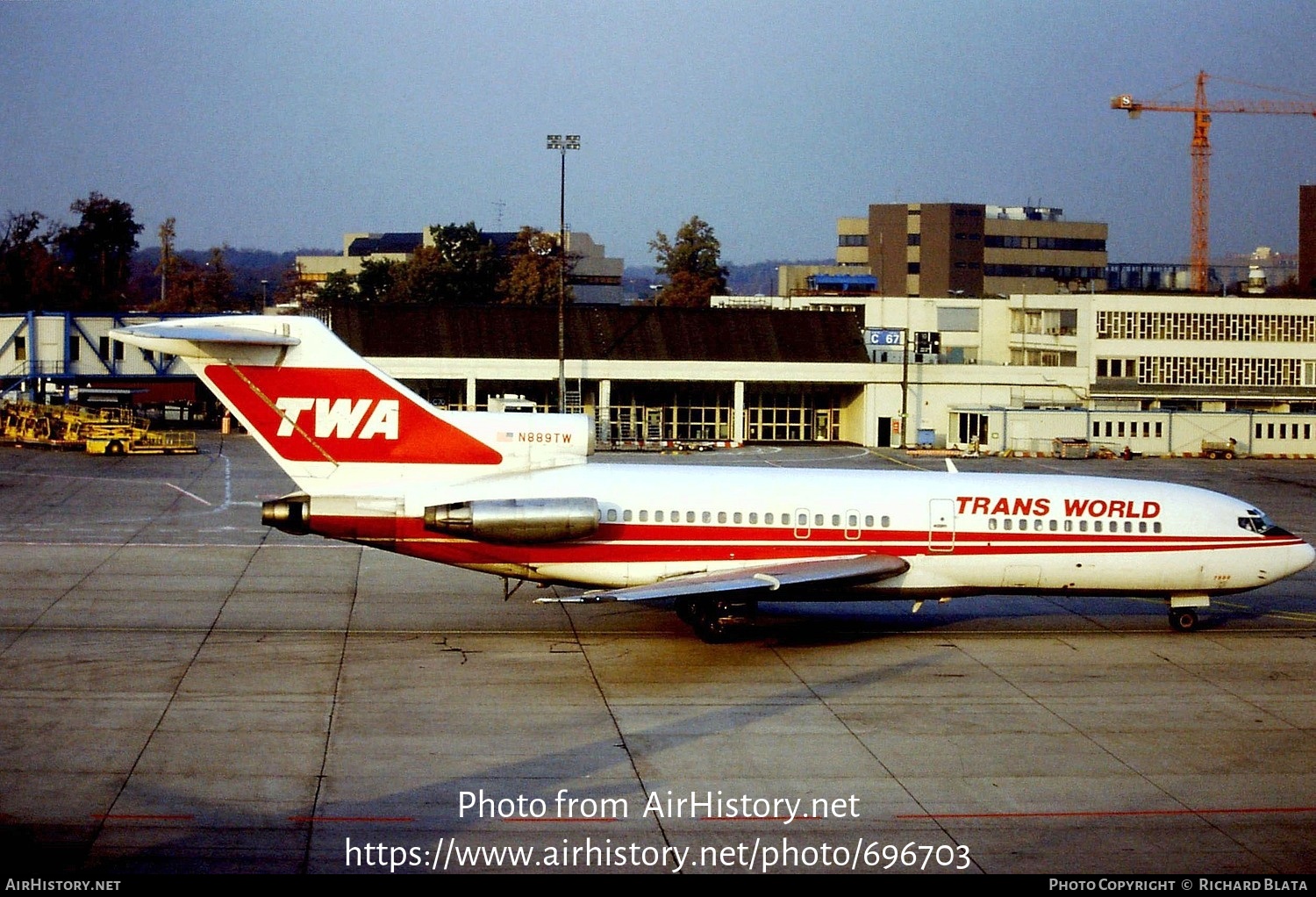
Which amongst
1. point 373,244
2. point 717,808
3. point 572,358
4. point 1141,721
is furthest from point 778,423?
point 373,244

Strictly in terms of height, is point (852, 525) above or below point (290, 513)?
below

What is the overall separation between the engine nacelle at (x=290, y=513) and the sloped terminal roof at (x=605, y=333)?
4394 cm

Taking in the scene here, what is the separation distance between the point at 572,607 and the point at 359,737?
31.8 feet

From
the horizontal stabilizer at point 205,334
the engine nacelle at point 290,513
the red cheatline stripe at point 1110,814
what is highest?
the horizontal stabilizer at point 205,334

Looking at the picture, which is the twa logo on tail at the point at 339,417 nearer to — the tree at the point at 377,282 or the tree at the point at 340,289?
the tree at the point at 340,289

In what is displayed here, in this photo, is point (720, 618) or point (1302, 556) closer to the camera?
point (720, 618)

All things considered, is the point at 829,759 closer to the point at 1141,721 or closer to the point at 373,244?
the point at 1141,721

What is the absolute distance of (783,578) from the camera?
2461 cm

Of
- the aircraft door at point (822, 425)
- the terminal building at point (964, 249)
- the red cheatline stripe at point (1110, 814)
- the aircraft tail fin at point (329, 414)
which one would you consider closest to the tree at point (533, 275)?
the terminal building at point (964, 249)

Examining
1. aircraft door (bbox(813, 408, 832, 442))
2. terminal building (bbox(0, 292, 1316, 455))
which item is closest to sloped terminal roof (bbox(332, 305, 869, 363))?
terminal building (bbox(0, 292, 1316, 455))

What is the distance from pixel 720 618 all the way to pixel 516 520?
428cm

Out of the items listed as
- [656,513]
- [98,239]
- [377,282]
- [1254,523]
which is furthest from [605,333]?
[98,239]

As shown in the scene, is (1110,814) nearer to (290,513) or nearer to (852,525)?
(852,525)

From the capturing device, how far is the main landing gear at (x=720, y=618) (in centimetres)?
2522
